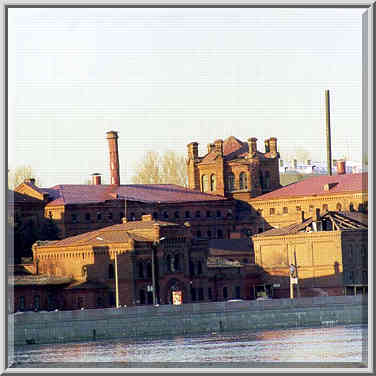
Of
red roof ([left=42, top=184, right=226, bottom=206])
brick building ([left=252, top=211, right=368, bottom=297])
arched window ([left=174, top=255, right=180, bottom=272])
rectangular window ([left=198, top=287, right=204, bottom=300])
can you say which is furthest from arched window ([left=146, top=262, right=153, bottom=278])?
red roof ([left=42, top=184, right=226, bottom=206])

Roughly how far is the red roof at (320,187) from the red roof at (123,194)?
345cm

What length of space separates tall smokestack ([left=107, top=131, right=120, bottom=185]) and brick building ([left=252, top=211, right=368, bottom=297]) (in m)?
11.7

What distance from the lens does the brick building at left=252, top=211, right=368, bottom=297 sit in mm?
72375

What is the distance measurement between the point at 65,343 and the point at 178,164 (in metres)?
48.8

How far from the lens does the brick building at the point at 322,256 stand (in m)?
72.4

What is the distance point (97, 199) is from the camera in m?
81.8

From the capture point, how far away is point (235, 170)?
299ft

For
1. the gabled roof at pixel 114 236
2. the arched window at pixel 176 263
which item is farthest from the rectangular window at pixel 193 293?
the gabled roof at pixel 114 236

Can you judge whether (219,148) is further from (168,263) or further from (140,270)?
(140,270)

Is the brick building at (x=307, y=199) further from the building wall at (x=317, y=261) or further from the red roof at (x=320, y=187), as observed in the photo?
the building wall at (x=317, y=261)

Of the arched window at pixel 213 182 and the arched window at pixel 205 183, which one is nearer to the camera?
the arched window at pixel 213 182

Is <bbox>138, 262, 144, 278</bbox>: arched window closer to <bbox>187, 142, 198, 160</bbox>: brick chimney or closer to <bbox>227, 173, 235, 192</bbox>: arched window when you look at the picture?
<bbox>227, 173, 235, 192</bbox>: arched window

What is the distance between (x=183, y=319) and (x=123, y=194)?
26.2m

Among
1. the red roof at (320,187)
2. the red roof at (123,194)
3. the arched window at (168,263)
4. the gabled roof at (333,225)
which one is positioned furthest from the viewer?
the red roof at (320,187)
